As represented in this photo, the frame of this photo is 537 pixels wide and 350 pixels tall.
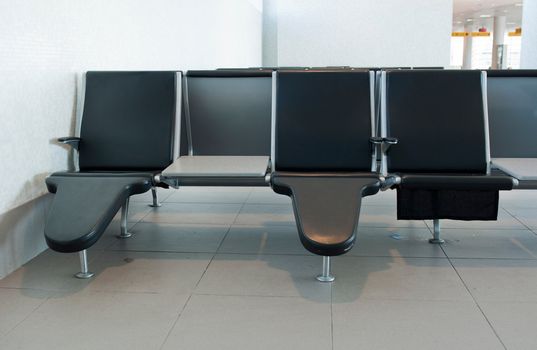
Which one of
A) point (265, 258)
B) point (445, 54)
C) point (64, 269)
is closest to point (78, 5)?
point (64, 269)

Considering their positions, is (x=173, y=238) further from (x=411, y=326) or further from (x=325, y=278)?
(x=411, y=326)

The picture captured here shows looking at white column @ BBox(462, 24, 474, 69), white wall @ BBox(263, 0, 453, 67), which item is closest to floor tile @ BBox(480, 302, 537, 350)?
white wall @ BBox(263, 0, 453, 67)

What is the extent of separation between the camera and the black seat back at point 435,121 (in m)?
3.00

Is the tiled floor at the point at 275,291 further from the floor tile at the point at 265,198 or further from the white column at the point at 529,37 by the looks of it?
the white column at the point at 529,37

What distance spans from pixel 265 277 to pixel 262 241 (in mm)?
566

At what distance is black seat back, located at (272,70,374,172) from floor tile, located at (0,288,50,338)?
1.43 meters

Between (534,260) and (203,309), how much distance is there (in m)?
1.74

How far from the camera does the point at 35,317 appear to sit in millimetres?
2129

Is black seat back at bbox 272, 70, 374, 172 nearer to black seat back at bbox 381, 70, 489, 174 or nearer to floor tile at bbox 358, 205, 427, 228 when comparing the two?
black seat back at bbox 381, 70, 489, 174

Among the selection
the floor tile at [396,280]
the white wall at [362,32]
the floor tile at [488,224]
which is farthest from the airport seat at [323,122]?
the white wall at [362,32]

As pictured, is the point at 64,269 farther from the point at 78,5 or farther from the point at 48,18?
the point at 78,5

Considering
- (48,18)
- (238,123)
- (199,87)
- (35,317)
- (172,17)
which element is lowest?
(35,317)

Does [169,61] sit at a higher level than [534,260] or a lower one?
higher

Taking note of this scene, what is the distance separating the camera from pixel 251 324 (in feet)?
6.70
